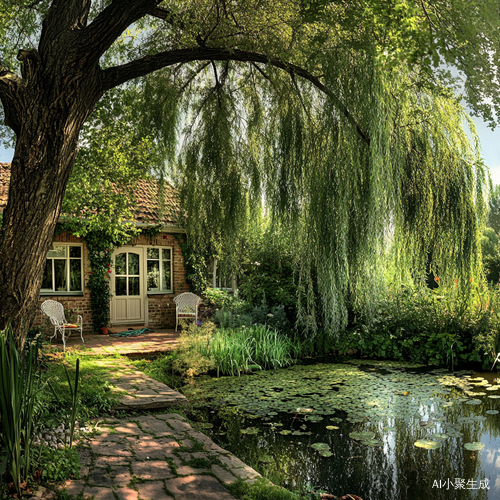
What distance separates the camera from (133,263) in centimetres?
1245

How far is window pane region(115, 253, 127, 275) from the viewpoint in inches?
483

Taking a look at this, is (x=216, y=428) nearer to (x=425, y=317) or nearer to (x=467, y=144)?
(x=467, y=144)

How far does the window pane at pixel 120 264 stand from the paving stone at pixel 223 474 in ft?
31.1

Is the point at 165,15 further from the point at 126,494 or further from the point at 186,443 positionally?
the point at 126,494

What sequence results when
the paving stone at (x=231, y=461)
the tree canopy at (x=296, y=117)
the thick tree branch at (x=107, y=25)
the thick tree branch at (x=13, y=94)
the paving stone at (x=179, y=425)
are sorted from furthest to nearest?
the paving stone at (x=179, y=425) < the thick tree branch at (x=107, y=25) < the thick tree branch at (x=13, y=94) < the tree canopy at (x=296, y=117) < the paving stone at (x=231, y=461)

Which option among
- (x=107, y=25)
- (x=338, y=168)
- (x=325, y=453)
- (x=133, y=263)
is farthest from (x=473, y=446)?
(x=133, y=263)

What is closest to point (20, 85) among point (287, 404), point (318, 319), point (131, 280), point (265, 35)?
point (265, 35)

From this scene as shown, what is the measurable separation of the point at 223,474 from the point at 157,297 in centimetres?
946

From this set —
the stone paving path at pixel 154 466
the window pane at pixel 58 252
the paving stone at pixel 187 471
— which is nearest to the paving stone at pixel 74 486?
the stone paving path at pixel 154 466

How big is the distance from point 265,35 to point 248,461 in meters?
4.40

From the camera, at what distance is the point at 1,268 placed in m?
3.49

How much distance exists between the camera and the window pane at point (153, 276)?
1262cm

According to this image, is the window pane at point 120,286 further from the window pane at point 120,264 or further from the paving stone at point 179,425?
the paving stone at point 179,425

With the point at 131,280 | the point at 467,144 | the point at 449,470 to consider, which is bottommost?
the point at 449,470
